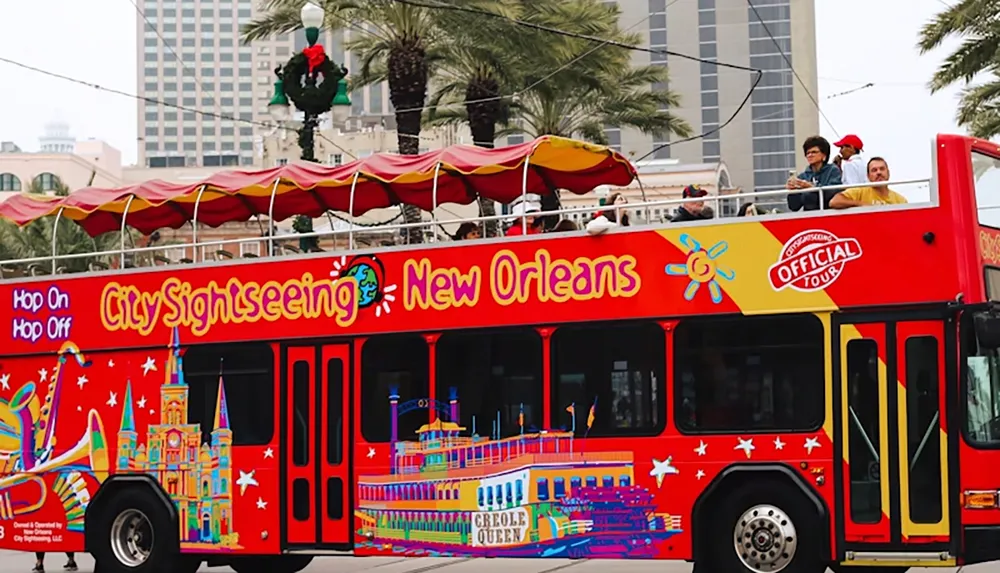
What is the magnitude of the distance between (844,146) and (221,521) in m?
7.71

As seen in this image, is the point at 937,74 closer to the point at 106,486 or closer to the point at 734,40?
the point at 106,486

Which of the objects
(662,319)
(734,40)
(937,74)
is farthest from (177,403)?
(734,40)

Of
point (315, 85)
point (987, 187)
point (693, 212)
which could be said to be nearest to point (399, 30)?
point (315, 85)

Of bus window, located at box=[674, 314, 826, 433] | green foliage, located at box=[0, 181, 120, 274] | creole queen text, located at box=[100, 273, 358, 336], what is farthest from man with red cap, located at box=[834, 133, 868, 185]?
green foliage, located at box=[0, 181, 120, 274]

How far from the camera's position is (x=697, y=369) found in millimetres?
14008

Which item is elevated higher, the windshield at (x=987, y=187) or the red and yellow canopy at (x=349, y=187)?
the red and yellow canopy at (x=349, y=187)

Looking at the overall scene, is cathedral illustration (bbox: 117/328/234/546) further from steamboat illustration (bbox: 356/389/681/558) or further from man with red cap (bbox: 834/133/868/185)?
man with red cap (bbox: 834/133/868/185)

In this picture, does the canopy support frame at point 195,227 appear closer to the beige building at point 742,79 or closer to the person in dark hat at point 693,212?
the person in dark hat at point 693,212

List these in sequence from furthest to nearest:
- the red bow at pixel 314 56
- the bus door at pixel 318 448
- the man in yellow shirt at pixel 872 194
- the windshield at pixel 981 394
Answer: the red bow at pixel 314 56
the bus door at pixel 318 448
the man in yellow shirt at pixel 872 194
the windshield at pixel 981 394

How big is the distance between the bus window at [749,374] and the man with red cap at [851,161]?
173cm

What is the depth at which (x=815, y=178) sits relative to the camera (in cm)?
1457

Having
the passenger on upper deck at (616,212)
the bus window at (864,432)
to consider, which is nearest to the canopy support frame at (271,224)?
the passenger on upper deck at (616,212)

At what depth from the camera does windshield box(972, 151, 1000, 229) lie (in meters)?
13.1

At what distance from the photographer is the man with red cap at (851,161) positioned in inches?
577
